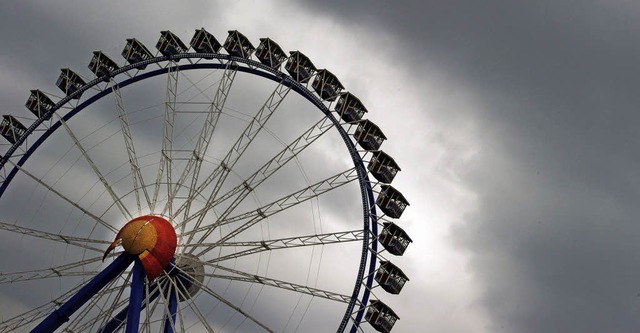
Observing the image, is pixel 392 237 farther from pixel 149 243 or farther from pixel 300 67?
pixel 149 243

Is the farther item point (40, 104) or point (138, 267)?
point (40, 104)

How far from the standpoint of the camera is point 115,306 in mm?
43562

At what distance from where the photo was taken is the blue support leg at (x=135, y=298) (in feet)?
134

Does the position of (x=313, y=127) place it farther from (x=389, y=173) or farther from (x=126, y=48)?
(x=126, y=48)

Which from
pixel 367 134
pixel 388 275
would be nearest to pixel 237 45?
pixel 367 134

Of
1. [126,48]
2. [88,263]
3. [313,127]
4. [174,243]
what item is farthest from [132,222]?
[126,48]

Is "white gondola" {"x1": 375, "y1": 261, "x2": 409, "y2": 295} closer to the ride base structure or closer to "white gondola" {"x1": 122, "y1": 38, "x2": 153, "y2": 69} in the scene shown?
the ride base structure

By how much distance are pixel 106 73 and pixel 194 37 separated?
6842 mm

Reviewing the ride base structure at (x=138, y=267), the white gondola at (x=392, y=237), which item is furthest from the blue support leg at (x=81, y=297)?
the white gondola at (x=392, y=237)

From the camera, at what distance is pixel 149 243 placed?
41594mm

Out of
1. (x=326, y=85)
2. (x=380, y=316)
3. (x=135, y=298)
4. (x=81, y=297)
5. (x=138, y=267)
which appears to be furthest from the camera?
(x=326, y=85)

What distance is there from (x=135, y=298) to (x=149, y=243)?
10.0ft

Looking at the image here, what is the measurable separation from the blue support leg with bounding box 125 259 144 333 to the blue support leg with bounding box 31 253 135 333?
107cm

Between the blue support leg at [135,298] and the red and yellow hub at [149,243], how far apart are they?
667 millimetres
